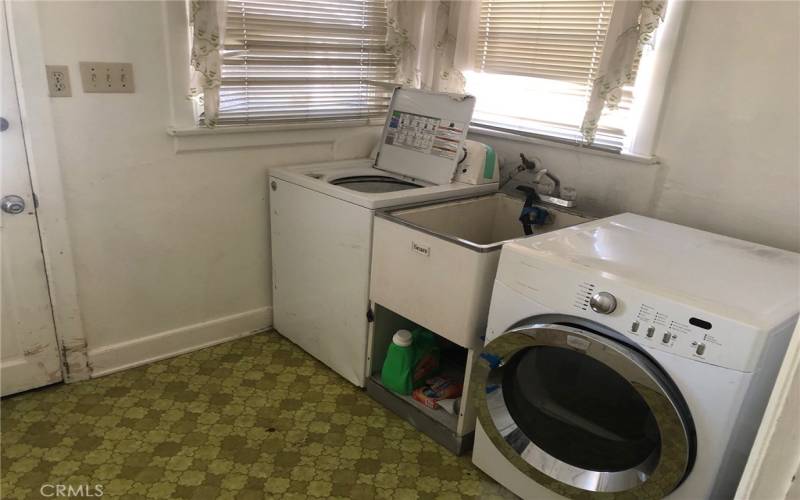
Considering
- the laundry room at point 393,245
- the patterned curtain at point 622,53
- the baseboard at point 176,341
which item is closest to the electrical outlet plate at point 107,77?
the laundry room at point 393,245

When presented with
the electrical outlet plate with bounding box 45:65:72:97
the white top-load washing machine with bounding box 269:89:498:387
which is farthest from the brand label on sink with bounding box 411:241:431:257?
the electrical outlet plate with bounding box 45:65:72:97

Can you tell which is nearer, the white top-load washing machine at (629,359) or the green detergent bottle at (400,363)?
the white top-load washing machine at (629,359)

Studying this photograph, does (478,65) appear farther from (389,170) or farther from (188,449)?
(188,449)

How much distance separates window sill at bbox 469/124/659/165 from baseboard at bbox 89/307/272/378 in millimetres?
1311

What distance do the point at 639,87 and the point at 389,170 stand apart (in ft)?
3.44

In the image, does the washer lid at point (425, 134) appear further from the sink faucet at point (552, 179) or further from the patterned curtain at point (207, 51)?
the patterned curtain at point (207, 51)

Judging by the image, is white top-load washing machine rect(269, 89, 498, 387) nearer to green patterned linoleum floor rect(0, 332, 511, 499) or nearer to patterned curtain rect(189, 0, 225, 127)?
green patterned linoleum floor rect(0, 332, 511, 499)

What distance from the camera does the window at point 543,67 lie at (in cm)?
218

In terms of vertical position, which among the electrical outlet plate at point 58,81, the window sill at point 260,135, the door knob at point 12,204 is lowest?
the door knob at point 12,204

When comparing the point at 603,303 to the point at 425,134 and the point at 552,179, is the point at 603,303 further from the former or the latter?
the point at 425,134

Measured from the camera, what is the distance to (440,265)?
1.78m

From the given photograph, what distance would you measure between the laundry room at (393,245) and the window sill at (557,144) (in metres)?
0.01

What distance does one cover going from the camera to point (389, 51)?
8.46 ft

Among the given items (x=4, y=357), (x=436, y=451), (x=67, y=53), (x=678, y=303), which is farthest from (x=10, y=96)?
(x=678, y=303)
